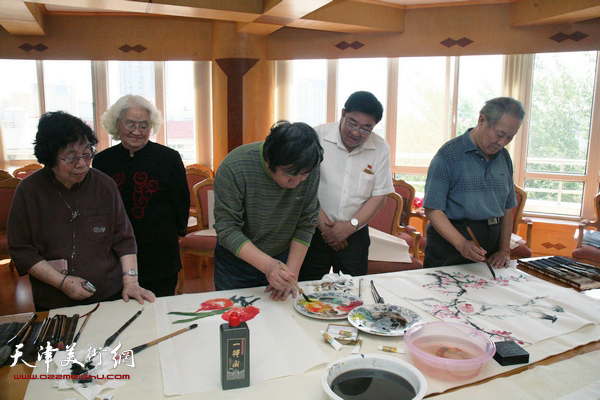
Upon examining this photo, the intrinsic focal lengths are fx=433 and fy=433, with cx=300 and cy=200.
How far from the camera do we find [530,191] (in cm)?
527

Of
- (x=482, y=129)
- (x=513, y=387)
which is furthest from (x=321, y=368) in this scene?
(x=482, y=129)

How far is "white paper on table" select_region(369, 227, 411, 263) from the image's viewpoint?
10.3 ft

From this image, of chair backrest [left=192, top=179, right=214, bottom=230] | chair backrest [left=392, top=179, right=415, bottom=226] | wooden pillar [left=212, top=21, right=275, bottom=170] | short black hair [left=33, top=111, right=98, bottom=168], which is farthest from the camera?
wooden pillar [left=212, top=21, right=275, bottom=170]

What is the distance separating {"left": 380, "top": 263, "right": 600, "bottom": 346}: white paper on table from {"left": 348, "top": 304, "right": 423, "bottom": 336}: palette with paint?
0.40 ft

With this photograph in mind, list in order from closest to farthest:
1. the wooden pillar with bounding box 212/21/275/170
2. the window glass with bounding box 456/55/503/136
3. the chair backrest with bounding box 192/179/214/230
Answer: the chair backrest with bounding box 192/179/214/230 < the wooden pillar with bounding box 212/21/275/170 < the window glass with bounding box 456/55/503/136

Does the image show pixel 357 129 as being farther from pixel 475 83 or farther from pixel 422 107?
pixel 475 83

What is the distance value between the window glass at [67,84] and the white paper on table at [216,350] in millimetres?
5167

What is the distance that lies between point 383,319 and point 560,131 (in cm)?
474

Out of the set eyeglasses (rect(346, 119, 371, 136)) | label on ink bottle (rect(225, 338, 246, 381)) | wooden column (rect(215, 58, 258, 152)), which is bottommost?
label on ink bottle (rect(225, 338, 246, 381))

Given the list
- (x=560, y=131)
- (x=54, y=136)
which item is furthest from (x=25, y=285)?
(x=560, y=131)

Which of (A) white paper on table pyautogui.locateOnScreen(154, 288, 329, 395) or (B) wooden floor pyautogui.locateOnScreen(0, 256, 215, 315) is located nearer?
(A) white paper on table pyautogui.locateOnScreen(154, 288, 329, 395)

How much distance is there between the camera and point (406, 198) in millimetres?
4246

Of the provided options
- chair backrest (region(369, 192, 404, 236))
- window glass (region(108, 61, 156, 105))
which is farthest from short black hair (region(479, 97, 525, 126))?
window glass (region(108, 61, 156, 105))

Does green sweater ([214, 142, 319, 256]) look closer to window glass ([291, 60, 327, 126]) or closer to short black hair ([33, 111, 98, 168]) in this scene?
short black hair ([33, 111, 98, 168])
